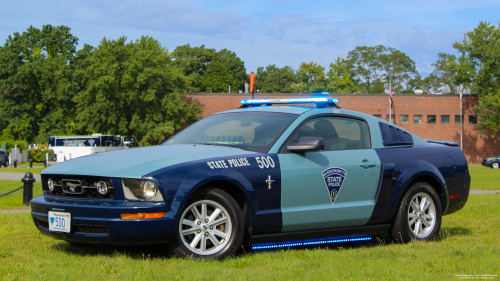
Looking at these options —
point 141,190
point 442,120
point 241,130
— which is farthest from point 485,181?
point 442,120

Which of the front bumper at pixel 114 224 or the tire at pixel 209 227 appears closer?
the front bumper at pixel 114 224

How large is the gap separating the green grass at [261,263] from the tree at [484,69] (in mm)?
57328

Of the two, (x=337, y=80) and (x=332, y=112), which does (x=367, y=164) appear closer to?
(x=332, y=112)

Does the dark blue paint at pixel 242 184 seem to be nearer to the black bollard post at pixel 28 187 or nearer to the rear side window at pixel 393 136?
the rear side window at pixel 393 136

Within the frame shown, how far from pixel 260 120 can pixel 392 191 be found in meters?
1.69

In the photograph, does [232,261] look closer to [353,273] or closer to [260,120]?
[353,273]

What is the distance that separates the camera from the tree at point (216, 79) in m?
91.3

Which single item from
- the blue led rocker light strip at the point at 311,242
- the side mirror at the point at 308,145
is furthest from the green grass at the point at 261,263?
the side mirror at the point at 308,145

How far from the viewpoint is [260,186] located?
4.86 metres

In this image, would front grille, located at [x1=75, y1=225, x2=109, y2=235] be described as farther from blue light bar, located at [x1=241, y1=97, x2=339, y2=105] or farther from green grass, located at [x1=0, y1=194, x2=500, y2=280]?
blue light bar, located at [x1=241, y1=97, x2=339, y2=105]

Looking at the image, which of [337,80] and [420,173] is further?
[337,80]

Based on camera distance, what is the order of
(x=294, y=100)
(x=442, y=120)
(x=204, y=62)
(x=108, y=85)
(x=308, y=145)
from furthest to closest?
(x=204, y=62) → (x=442, y=120) → (x=108, y=85) → (x=294, y=100) → (x=308, y=145)

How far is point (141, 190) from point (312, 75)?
267 feet

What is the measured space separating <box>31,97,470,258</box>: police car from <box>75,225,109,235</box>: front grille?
0.04 feet
